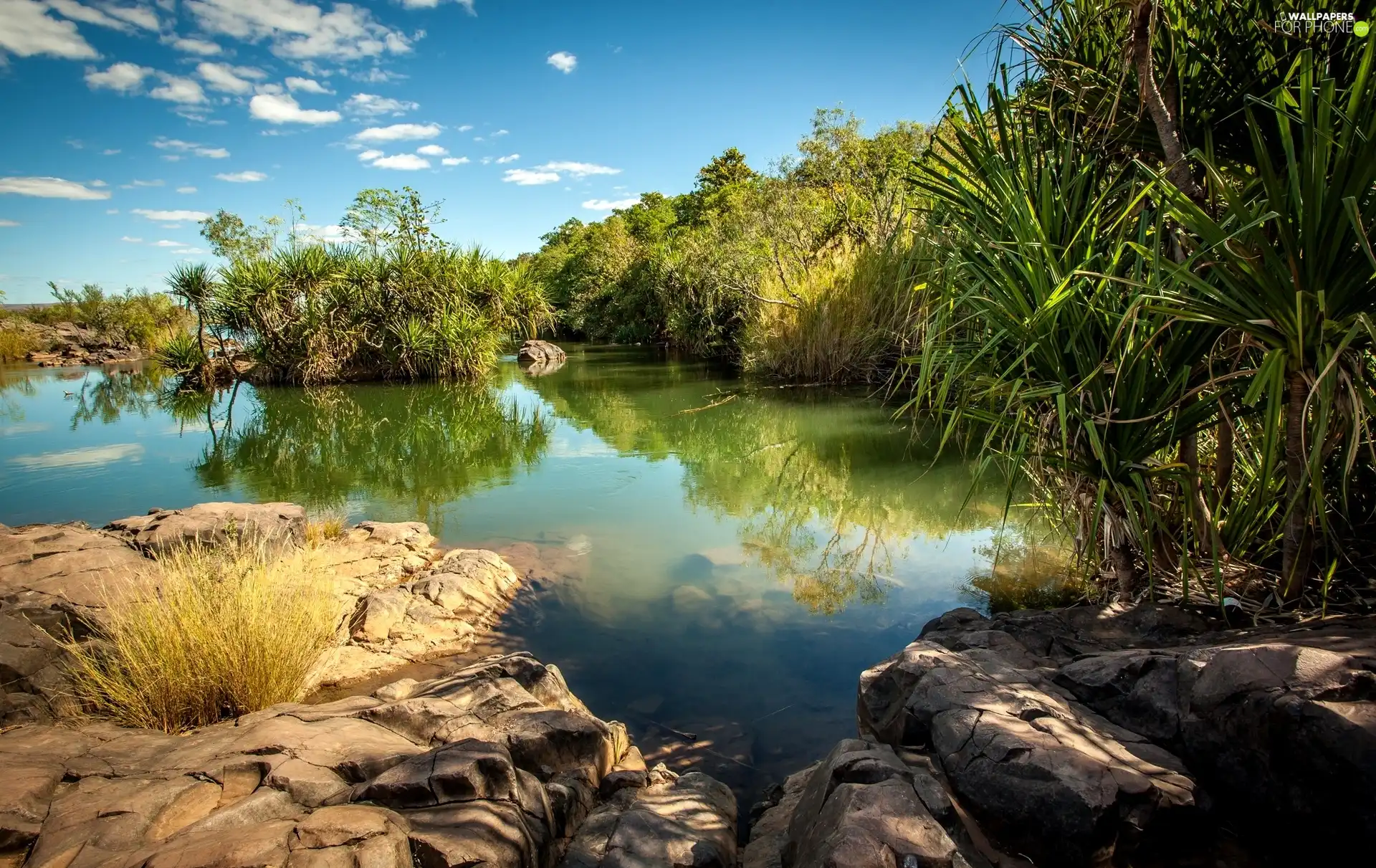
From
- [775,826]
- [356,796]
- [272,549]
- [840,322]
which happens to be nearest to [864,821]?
[775,826]

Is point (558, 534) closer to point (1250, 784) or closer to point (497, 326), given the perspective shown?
point (1250, 784)

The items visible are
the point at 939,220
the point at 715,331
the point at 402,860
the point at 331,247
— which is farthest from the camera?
the point at 715,331

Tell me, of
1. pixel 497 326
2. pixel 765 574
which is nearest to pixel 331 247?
pixel 497 326

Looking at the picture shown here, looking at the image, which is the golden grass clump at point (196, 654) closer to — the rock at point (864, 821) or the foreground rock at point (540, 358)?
the rock at point (864, 821)

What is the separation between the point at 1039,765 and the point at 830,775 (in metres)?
0.65

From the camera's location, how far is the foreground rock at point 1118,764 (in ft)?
6.49

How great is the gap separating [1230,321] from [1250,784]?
1708mm

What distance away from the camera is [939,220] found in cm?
430

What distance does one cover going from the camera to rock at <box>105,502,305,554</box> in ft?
18.9

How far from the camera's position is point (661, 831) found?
2.40 metres

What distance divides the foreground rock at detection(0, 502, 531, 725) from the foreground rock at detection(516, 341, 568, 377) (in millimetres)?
18043

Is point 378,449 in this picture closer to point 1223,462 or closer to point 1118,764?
point 1223,462

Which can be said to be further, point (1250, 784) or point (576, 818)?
point (576, 818)

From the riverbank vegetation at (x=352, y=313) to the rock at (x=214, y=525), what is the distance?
46.7 feet
